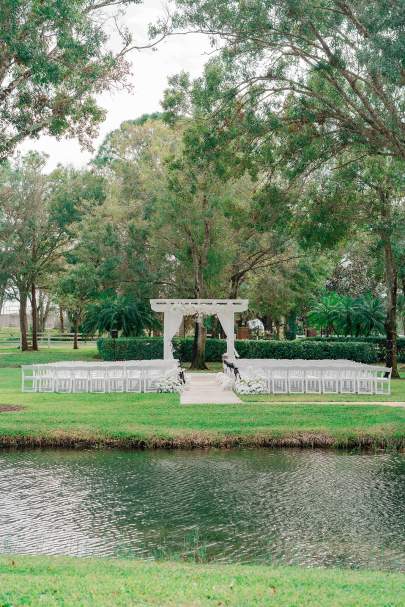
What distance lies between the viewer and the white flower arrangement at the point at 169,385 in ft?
73.7

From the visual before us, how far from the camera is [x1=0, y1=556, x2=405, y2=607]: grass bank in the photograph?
18.0 ft

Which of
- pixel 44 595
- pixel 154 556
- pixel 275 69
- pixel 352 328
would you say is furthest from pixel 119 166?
pixel 44 595

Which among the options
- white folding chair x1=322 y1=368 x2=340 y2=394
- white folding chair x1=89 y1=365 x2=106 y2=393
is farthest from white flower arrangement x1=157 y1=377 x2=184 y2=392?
white folding chair x1=322 y1=368 x2=340 y2=394

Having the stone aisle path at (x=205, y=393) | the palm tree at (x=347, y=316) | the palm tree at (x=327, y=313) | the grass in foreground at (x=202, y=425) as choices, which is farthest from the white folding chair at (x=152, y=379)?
the palm tree at (x=327, y=313)

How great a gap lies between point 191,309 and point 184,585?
73.1ft

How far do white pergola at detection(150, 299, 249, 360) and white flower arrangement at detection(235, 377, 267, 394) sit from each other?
5.79m

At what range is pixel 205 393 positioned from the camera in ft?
72.2

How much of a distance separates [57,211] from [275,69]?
33874 mm

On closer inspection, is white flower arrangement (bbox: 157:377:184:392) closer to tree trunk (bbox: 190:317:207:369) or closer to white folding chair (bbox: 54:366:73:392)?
white folding chair (bbox: 54:366:73:392)

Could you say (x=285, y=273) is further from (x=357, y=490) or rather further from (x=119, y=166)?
(x=357, y=490)

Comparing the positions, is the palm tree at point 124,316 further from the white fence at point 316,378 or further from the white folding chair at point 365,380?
the white folding chair at point 365,380

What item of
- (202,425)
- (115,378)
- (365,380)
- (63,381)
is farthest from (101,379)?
(365,380)

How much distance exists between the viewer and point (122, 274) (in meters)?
35.1

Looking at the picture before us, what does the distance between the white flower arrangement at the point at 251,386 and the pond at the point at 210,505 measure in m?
7.57
